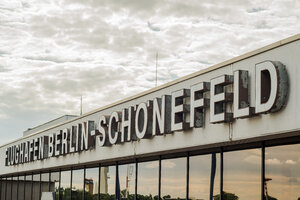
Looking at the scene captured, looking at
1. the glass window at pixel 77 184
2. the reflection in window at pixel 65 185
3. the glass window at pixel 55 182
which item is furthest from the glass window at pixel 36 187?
the glass window at pixel 77 184

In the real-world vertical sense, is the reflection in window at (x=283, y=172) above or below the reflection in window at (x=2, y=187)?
above

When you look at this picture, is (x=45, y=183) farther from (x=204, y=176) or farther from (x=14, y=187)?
(x=204, y=176)

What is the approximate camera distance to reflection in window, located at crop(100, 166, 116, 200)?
23.8 metres

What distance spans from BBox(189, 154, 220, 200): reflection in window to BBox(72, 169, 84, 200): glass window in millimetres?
10338

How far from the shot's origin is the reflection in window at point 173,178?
734 inches

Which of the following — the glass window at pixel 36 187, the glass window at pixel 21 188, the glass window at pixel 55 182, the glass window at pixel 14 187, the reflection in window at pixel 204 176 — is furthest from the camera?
the glass window at pixel 14 187

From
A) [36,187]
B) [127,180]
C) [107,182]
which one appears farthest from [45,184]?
[127,180]

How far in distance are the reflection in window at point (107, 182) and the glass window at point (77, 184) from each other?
2.50 m

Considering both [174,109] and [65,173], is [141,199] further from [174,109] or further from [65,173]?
[65,173]

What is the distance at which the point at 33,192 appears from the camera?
1347 inches

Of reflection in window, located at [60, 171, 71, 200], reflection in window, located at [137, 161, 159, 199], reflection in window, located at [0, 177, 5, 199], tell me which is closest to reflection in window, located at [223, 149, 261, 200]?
reflection in window, located at [137, 161, 159, 199]

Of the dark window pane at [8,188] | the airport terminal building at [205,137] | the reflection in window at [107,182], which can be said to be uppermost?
the airport terminal building at [205,137]

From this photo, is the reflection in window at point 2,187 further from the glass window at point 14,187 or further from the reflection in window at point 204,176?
the reflection in window at point 204,176

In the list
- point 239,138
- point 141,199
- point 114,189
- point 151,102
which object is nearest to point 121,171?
point 114,189
